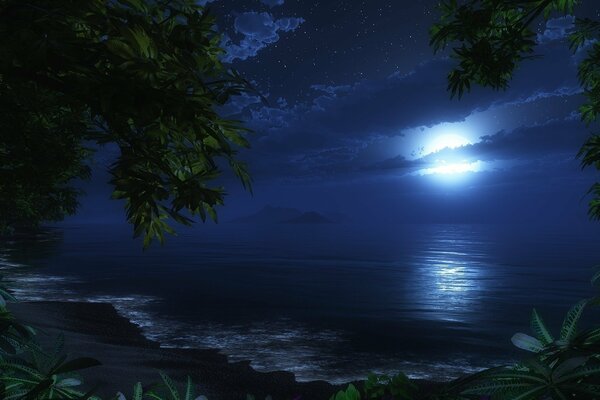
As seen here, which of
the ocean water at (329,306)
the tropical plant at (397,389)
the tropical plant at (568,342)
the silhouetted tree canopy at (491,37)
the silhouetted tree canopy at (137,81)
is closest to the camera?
the tropical plant at (568,342)

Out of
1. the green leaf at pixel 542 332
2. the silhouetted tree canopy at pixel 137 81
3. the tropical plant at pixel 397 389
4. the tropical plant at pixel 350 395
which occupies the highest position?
the silhouetted tree canopy at pixel 137 81

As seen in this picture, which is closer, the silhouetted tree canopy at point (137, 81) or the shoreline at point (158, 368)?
the silhouetted tree canopy at point (137, 81)

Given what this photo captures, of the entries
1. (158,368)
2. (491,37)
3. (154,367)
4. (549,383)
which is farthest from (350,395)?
(154,367)

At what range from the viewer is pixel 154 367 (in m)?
17.5

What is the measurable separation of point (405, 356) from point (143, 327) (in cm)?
1555

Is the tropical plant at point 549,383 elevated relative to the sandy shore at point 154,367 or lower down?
elevated

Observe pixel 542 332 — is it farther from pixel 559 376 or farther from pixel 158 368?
pixel 158 368

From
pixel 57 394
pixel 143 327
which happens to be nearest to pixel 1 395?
pixel 57 394

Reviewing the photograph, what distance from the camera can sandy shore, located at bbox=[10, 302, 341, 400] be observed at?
15375 mm

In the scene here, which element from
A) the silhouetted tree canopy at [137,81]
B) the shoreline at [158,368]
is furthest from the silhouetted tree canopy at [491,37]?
the shoreline at [158,368]

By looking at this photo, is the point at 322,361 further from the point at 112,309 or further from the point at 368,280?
the point at 368,280

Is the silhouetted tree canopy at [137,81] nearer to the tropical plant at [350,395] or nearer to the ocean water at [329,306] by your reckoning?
the tropical plant at [350,395]

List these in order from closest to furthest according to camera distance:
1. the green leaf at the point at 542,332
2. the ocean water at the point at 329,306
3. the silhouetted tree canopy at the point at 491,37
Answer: the green leaf at the point at 542,332
the silhouetted tree canopy at the point at 491,37
the ocean water at the point at 329,306

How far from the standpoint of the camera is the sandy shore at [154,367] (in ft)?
50.4
